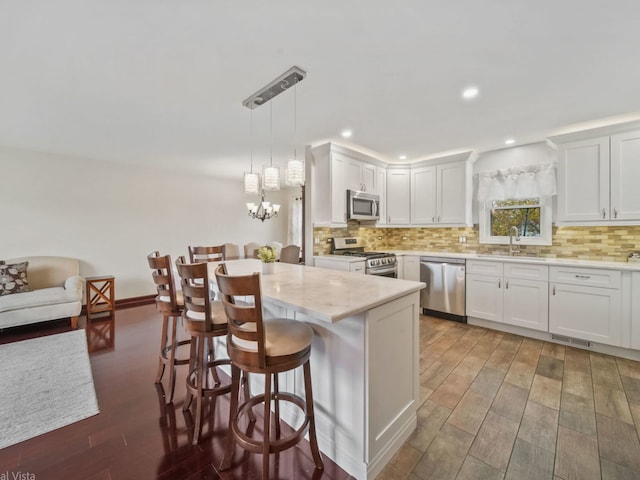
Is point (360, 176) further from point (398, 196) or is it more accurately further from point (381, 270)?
point (381, 270)

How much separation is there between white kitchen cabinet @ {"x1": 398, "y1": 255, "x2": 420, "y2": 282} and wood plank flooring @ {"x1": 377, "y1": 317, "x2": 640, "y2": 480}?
A: 1.38 m

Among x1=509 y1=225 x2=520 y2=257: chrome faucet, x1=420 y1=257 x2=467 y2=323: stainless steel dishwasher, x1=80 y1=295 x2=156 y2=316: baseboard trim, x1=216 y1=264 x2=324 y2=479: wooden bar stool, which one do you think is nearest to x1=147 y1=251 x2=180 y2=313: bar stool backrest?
x1=216 y1=264 x2=324 y2=479: wooden bar stool

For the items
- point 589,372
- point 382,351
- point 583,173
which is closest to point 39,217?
point 382,351

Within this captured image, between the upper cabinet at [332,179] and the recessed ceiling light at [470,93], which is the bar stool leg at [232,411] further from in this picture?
the recessed ceiling light at [470,93]

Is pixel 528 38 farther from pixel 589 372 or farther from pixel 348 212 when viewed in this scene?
pixel 589 372

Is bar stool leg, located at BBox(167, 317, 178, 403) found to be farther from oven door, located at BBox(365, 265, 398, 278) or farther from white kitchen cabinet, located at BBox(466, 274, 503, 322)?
white kitchen cabinet, located at BBox(466, 274, 503, 322)

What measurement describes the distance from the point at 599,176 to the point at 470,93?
82.6 inches

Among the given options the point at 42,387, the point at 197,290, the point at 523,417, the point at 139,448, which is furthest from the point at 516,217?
the point at 42,387

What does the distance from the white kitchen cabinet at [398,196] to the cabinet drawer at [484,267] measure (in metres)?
1.27

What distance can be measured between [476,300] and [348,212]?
214cm

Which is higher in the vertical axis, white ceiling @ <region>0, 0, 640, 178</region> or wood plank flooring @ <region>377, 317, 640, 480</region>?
white ceiling @ <region>0, 0, 640, 178</region>

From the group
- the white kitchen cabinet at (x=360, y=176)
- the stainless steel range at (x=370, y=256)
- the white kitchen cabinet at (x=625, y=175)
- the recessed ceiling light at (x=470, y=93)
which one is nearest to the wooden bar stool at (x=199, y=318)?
the stainless steel range at (x=370, y=256)

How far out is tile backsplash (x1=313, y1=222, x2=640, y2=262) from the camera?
3.24 m

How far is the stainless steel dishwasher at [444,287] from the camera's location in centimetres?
383
